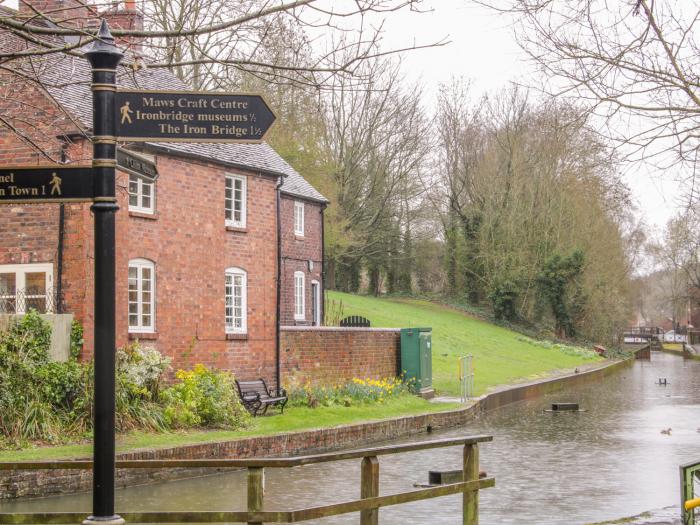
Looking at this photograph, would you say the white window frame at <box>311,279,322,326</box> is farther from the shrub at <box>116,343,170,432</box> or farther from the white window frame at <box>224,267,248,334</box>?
the shrub at <box>116,343,170,432</box>

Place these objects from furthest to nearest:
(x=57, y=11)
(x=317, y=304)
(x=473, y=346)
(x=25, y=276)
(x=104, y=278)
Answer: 1. (x=473, y=346)
2. (x=317, y=304)
3. (x=25, y=276)
4. (x=57, y=11)
5. (x=104, y=278)

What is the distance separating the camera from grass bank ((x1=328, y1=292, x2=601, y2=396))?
37750mm

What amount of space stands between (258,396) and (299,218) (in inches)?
660

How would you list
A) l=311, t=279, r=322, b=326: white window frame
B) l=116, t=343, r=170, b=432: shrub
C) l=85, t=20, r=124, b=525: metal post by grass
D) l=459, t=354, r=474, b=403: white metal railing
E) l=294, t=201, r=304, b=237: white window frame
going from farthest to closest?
l=311, t=279, r=322, b=326: white window frame → l=294, t=201, r=304, b=237: white window frame → l=459, t=354, r=474, b=403: white metal railing → l=116, t=343, r=170, b=432: shrub → l=85, t=20, r=124, b=525: metal post by grass

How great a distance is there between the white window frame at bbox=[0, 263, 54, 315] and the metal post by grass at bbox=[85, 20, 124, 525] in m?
14.7

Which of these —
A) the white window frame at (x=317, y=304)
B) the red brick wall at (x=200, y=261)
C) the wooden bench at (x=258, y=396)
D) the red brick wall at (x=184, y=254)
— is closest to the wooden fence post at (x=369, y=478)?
the red brick wall at (x=184, y=254)

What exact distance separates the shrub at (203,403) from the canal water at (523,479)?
8.53ft

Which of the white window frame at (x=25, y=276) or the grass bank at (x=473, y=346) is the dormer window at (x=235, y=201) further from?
the grass bank at (x=473, y=346)

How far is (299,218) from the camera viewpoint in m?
37.3

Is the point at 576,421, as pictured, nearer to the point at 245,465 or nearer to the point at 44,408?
the point at 44,408

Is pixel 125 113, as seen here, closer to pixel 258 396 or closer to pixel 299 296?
pixel 258 396

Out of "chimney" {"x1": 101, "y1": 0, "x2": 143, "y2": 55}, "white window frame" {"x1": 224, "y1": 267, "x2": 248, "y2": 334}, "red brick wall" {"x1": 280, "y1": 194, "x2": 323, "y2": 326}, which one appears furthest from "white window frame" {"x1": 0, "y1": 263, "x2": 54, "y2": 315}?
→ "red brick wall" {"x1": 280, "y1": 194, "x2": 323, "y2": 326}

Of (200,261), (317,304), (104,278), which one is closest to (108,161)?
(104,278)

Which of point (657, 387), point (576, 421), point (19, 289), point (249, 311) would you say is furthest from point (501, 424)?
point (657, 387)
